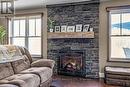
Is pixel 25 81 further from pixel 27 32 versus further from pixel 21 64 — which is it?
pixel 27 32

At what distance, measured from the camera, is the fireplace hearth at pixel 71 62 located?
552cm

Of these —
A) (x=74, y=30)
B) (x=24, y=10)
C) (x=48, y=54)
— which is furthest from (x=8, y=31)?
(x=74, y=30)

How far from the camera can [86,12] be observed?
18.2ft

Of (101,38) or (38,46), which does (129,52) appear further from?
(38,46)

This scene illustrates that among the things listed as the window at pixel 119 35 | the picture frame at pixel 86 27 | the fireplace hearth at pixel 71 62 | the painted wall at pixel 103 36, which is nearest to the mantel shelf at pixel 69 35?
the picture frame at pixel 86 27

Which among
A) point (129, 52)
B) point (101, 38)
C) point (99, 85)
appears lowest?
point (99, 85)

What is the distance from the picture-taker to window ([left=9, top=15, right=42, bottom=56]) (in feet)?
21.3

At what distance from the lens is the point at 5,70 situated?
139 inches

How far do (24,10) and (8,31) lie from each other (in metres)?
1.14

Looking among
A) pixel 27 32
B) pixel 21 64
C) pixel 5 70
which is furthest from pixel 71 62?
pixel 5 70

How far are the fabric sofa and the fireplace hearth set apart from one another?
1426 mm

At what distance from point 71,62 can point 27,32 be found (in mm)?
2263

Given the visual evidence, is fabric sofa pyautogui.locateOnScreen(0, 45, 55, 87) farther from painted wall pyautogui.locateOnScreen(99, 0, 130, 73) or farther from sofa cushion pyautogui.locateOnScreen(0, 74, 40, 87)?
painted wall pyautogui.locateOnScreen(99, 0, 130, 73)

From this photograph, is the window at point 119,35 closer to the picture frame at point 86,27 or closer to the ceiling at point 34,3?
the picture frame at point 86,27
